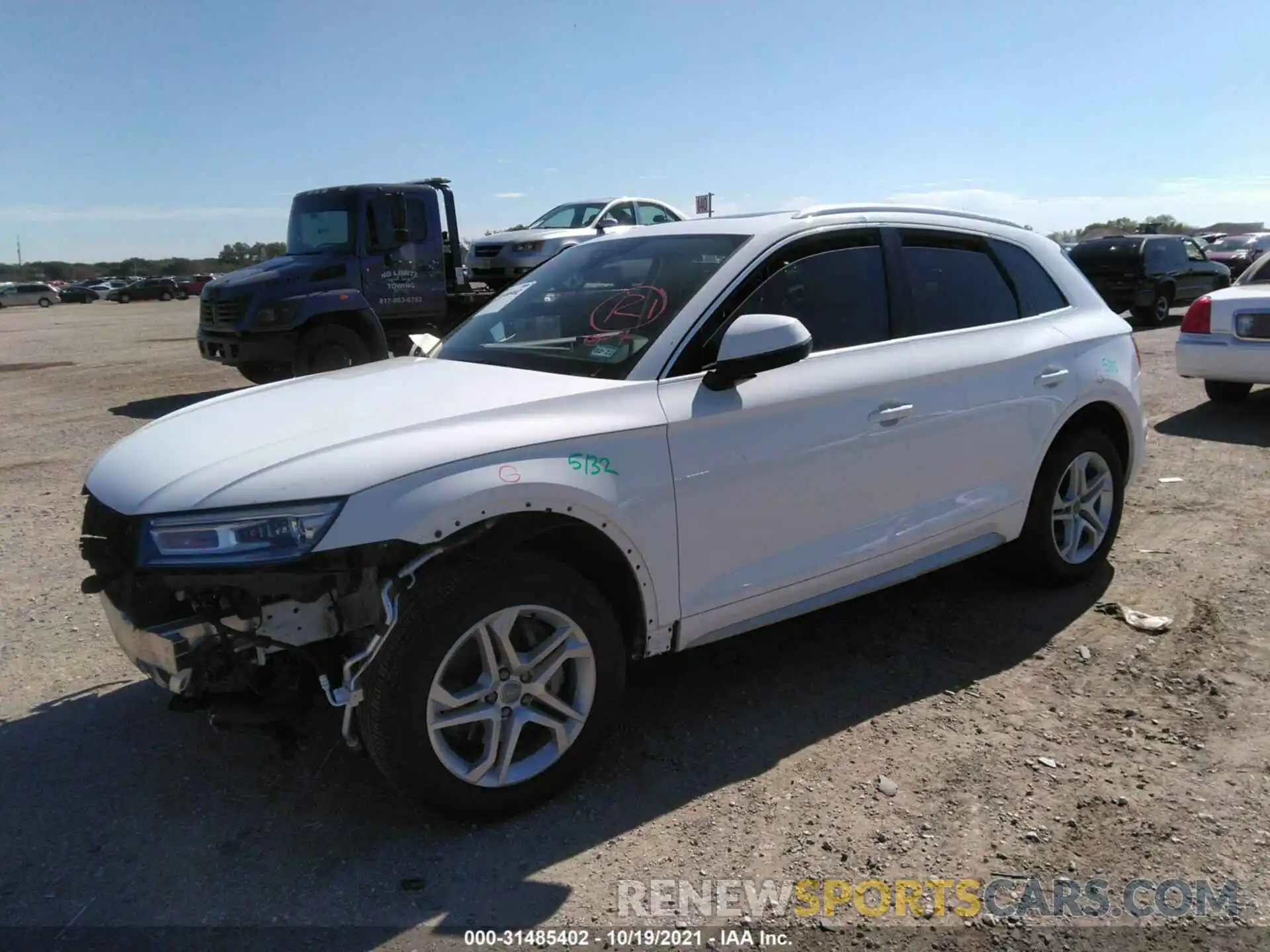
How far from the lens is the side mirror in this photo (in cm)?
313

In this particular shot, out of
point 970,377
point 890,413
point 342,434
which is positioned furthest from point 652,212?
point 342,434

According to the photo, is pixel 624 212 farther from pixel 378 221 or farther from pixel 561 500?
pixel 561 500

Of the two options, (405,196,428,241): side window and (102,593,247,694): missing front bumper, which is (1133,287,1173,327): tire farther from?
(102,593,247,694): missing front bumper

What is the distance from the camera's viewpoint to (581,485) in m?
2.90

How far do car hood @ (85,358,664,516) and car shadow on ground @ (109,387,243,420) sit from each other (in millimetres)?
7410

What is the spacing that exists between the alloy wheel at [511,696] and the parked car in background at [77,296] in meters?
66.3

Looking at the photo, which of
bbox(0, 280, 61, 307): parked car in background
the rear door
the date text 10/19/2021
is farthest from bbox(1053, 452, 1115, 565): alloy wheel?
bbox(0, 280, 61, 307): parked car in background

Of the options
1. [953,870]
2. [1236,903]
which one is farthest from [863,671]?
Result: [1236,903]

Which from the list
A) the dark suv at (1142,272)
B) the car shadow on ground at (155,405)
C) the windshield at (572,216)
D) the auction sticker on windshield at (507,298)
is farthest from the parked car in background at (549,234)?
the auction sticker on windshield at (507,298)

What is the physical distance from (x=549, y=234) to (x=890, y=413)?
13.9m

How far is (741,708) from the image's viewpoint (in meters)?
3.68

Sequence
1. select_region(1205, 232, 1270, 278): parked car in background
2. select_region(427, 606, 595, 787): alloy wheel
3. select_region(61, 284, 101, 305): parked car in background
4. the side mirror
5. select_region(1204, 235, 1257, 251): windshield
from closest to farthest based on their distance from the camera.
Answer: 1. select_region(427, 606, 595, 787): alloy wheel
2. the side mirror
3. select_region(1205, 232, 1270, 278): parked car in background
4. select_region(1204, 235, 1257, 251): windshield
5. select_region(61, 284, 101, 305): parked car in background

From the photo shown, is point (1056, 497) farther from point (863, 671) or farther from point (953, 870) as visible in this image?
point (953, 870)

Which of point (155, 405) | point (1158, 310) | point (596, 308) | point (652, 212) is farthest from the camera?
point (1158, 310)
